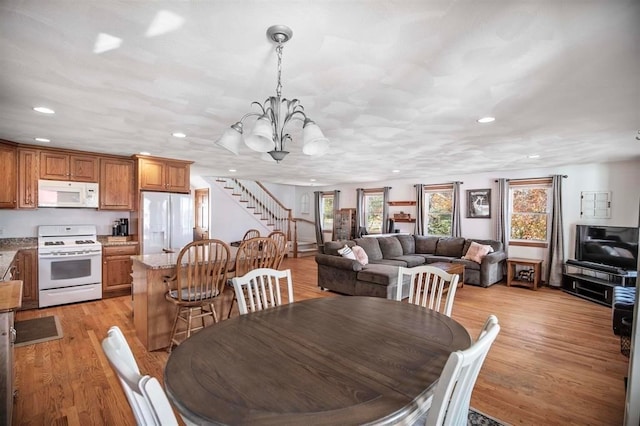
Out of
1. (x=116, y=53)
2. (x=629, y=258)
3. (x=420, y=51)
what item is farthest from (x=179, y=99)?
(x=629, y=258)

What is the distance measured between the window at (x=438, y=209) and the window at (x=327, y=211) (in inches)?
134

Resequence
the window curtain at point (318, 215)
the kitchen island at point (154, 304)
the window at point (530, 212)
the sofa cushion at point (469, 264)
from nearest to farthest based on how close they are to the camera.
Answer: the kitchen island at point (154, 304)
the sofa cushion at point (469, 264)
the window at point (530, 212)
the window curtain at point (318, 215)

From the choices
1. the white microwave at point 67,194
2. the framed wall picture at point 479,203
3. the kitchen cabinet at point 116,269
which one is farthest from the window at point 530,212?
the white microwave at point 67,194

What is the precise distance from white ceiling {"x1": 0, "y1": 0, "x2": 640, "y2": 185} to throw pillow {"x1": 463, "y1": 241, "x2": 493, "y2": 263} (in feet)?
8.98

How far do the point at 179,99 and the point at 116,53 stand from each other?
2.35ft

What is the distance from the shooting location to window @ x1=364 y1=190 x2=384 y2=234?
8.88 meters

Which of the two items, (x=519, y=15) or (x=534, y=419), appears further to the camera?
(x=534, y=419)

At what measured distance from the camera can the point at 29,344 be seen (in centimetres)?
312

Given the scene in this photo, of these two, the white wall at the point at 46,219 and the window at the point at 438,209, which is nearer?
the white wall at the point at 46,219

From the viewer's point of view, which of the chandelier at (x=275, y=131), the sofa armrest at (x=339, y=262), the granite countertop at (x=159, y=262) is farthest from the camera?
the sofa armrest at (x=339, y=262)

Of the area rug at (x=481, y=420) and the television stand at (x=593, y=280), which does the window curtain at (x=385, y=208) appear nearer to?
the television stand at (x=593, y=280)

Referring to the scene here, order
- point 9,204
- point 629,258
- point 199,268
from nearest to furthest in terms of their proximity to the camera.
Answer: point 199,268 < point 9,204 < point 629,258

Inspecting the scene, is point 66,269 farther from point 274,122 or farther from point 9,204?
point 274,122

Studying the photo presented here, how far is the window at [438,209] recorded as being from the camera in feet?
24.4
